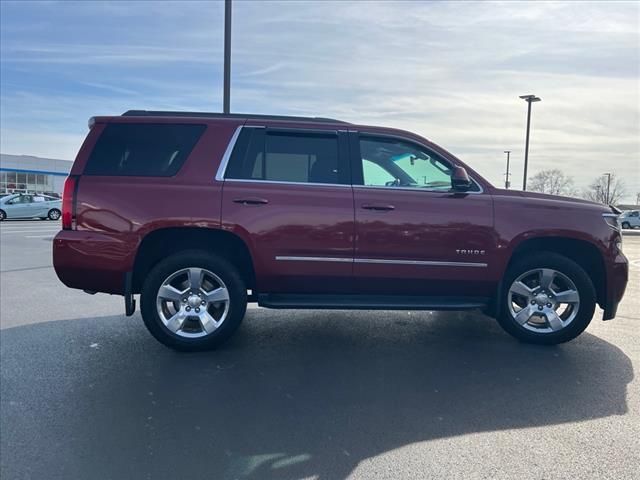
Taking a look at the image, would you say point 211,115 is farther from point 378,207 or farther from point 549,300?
point 549,300

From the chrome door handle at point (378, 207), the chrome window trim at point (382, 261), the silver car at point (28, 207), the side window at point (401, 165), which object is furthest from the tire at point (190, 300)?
the silver car at point (28, 207)

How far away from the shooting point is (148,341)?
16.2 feet

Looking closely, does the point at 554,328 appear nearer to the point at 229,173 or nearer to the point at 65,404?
the point at 229,173

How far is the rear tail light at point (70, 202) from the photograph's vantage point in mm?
4391

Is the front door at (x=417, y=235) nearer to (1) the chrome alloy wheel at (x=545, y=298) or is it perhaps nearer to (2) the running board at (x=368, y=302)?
(2) the running board at (x=368, y=302)

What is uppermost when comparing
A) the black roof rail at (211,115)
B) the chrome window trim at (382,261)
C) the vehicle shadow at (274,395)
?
the black roof rail at (211,115)

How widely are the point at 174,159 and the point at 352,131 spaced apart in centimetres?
164

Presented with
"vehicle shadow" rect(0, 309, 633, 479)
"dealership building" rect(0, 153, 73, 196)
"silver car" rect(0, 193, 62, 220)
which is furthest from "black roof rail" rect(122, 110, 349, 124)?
"dealership building" rect(0, 153, 73, 196)

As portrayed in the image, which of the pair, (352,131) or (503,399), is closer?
Answer: (503,399)

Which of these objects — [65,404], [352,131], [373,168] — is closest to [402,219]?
[373,168]

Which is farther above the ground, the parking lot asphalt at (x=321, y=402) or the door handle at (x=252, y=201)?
the door handle at (x=252, y=201)

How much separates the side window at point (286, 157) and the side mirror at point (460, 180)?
3.33 ft

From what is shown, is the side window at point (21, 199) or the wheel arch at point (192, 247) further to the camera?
the side window at point (21, 199)

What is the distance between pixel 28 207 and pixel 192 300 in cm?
2653
